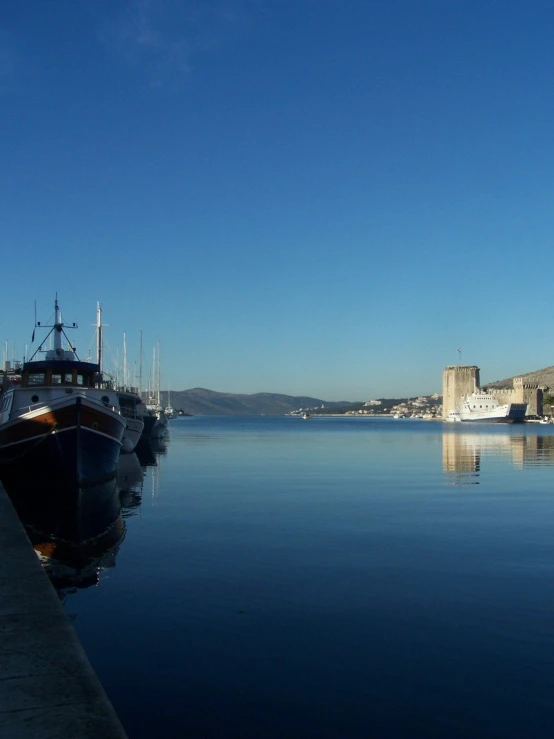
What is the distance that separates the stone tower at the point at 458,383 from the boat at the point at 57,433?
160 meters

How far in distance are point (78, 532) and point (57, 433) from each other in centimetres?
654

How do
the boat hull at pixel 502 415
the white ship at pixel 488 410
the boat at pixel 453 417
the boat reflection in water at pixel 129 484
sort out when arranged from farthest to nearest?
1. the boat at pixel 453 417
2. the white ship at pixel 488 410
3. the boat hull at pixel 502 415
4. the boat reflection in water at pixel 129 484

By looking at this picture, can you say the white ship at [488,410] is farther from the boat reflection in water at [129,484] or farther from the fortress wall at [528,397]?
the boat reflection in water at [129,484]

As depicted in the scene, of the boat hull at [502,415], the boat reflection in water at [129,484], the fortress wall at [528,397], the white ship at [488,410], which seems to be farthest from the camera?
the fortress wall at [528,397]

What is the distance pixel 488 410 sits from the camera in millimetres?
158875

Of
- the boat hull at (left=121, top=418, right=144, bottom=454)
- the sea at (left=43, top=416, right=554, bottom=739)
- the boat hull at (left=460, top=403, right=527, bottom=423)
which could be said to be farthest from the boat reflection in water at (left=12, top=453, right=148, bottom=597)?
the boat hull at (left=460, top=403, right=527, bottom=423)

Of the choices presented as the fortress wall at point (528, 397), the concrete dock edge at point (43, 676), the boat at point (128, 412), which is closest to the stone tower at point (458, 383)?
the fortress wall at point (528, 397)

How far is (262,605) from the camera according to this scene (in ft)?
31.1

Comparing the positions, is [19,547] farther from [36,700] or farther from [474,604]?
[474,604]

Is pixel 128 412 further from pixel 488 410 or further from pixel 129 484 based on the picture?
pixel 488 410

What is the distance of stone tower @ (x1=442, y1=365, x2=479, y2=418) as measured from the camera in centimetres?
17638

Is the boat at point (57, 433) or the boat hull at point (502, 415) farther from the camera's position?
the boat hull at point (502, 415)

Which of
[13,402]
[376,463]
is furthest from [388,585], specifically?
[376,463]

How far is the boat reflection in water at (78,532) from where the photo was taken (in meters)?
11.7
